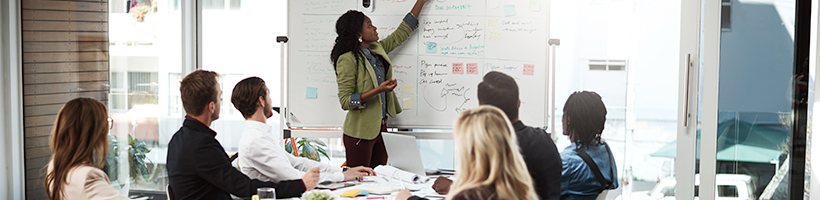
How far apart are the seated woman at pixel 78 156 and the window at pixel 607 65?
403 cm

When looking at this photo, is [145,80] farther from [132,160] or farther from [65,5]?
[65,5]

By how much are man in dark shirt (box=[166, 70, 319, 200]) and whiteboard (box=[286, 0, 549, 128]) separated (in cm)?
151

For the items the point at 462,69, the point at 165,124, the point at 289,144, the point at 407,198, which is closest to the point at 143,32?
the point at 165,124

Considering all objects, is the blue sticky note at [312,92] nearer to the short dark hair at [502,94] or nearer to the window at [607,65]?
the short dark hair at [502,94]

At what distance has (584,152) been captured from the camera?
209 centimetres

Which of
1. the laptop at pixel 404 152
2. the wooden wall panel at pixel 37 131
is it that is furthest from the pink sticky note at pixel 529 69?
the wooden wall panel at pixel 37 131

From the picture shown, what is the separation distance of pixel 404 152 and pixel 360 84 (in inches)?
32.7

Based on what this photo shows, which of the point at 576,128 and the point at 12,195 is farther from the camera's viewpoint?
the point at 12,195

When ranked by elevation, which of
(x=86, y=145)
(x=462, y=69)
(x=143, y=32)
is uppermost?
(x=143, y=32)

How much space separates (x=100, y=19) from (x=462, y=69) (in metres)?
2.72

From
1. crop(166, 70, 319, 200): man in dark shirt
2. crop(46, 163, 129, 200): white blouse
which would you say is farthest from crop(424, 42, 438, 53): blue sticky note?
crop(46, 163, 129, 200): white blouse

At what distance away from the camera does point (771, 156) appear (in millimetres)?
2891

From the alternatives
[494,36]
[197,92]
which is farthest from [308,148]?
[197,92]

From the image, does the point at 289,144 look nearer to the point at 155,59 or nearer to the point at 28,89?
the point at 155,59
